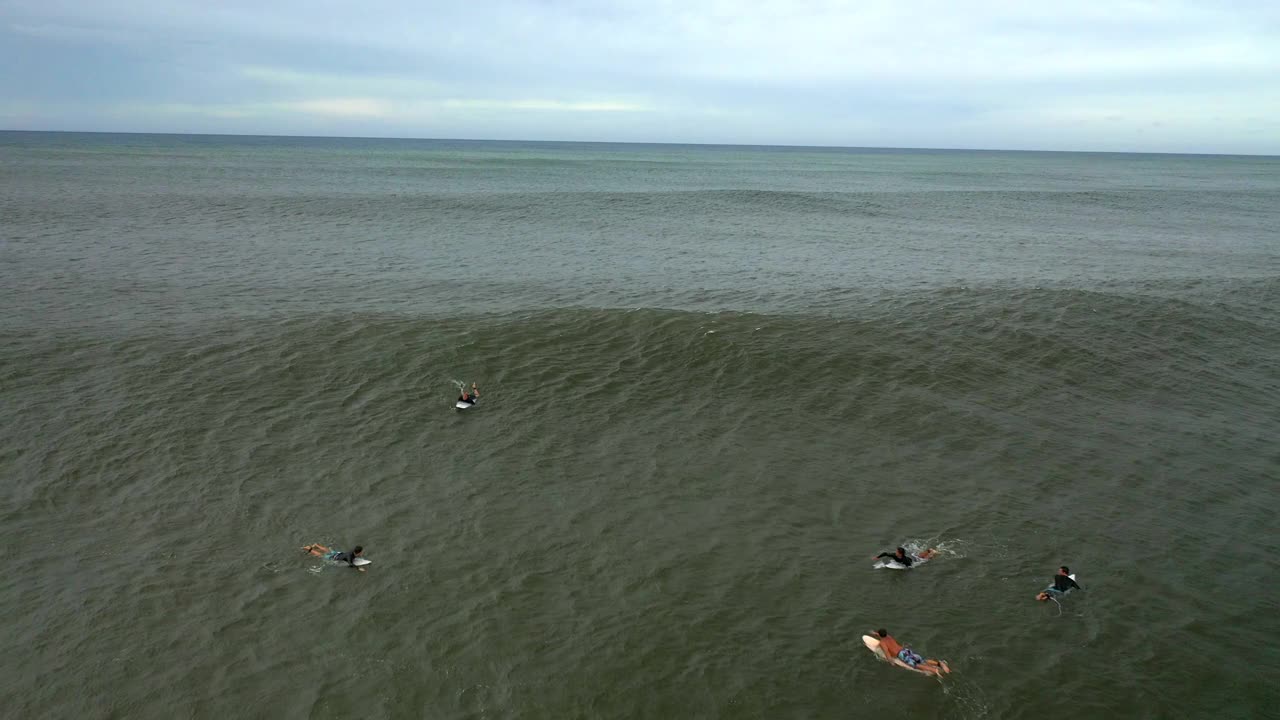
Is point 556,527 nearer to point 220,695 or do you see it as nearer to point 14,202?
point 220,695

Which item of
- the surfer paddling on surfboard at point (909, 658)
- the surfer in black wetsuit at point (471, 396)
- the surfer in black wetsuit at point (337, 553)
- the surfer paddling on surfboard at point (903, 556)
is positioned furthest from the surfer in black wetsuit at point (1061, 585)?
the surfer in black wetsuit at point (471, 396)

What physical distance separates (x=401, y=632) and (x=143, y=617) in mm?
7103

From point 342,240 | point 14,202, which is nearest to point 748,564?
point 342,240

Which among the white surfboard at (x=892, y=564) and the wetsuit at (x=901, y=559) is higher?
the wetsuit at (x=901, y=559)

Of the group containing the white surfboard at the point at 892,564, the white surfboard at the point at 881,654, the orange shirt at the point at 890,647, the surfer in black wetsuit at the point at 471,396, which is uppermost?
the surfer in black wetsuit at the point at 471,396

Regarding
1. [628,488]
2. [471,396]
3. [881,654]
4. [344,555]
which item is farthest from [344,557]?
[881,654]

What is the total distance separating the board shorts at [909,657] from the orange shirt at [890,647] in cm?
12

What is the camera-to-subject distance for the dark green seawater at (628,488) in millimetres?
18828

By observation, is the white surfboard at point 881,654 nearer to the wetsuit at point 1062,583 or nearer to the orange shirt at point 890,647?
the orange shirt at point 890,647

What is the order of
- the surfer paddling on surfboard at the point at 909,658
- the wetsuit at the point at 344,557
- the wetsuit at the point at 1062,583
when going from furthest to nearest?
the wetsuit at the point at 344,557 → the wetsuit at the point at 1062,583 → the surfer paddling on surfboard at the point at 909,658

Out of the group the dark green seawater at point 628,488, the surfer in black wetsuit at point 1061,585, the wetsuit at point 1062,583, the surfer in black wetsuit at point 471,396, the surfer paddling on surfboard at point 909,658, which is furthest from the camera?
the surfer in black wetsuit at point 471,396

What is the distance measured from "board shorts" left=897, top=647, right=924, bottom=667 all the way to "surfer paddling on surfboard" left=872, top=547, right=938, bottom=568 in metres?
4.15

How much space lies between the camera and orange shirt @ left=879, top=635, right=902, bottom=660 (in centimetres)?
1900

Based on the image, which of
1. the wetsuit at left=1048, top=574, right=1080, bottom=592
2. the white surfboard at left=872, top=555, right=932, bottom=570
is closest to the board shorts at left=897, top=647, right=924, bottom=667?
the white surfboard at left=872, top=555, right=932, bottom=570
